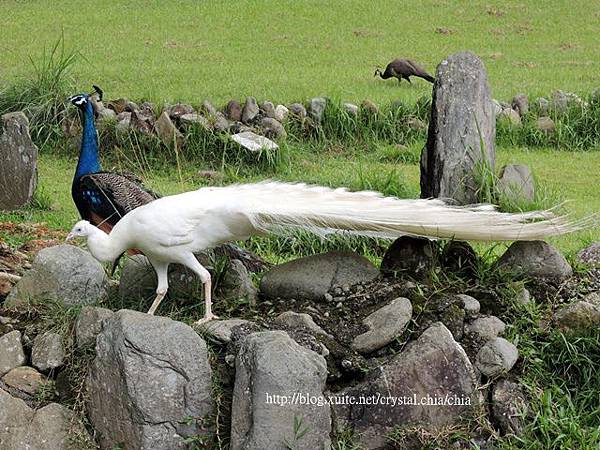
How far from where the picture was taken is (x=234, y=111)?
10.4m

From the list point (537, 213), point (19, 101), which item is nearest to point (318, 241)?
point (537, 213)

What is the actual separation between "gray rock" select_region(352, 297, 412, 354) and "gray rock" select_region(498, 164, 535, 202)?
1.07 m

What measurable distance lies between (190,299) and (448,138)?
5.25 feet

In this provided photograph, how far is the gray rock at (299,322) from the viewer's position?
16.5 feet

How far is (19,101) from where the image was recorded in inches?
414

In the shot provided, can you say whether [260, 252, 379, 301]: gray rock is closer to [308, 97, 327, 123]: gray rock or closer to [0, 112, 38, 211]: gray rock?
[0, 112, 38, 211]: gray rock

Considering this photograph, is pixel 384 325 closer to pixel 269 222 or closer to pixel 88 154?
pixel 269 222

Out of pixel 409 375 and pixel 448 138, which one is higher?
pixel 448 138

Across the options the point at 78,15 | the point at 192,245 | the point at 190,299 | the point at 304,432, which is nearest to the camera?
the point at 304,432

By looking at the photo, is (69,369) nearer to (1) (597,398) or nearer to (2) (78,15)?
(1) (597,398)

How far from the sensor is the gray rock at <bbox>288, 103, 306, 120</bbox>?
10.4 m

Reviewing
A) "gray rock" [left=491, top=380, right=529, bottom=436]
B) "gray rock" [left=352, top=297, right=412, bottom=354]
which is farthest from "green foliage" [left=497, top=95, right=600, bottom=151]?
"gray rock" [left=491, top=380, right=529, bottom=436]

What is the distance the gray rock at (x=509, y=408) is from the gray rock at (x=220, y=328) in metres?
1.21

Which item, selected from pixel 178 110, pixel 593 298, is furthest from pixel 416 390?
pixel 178 110
